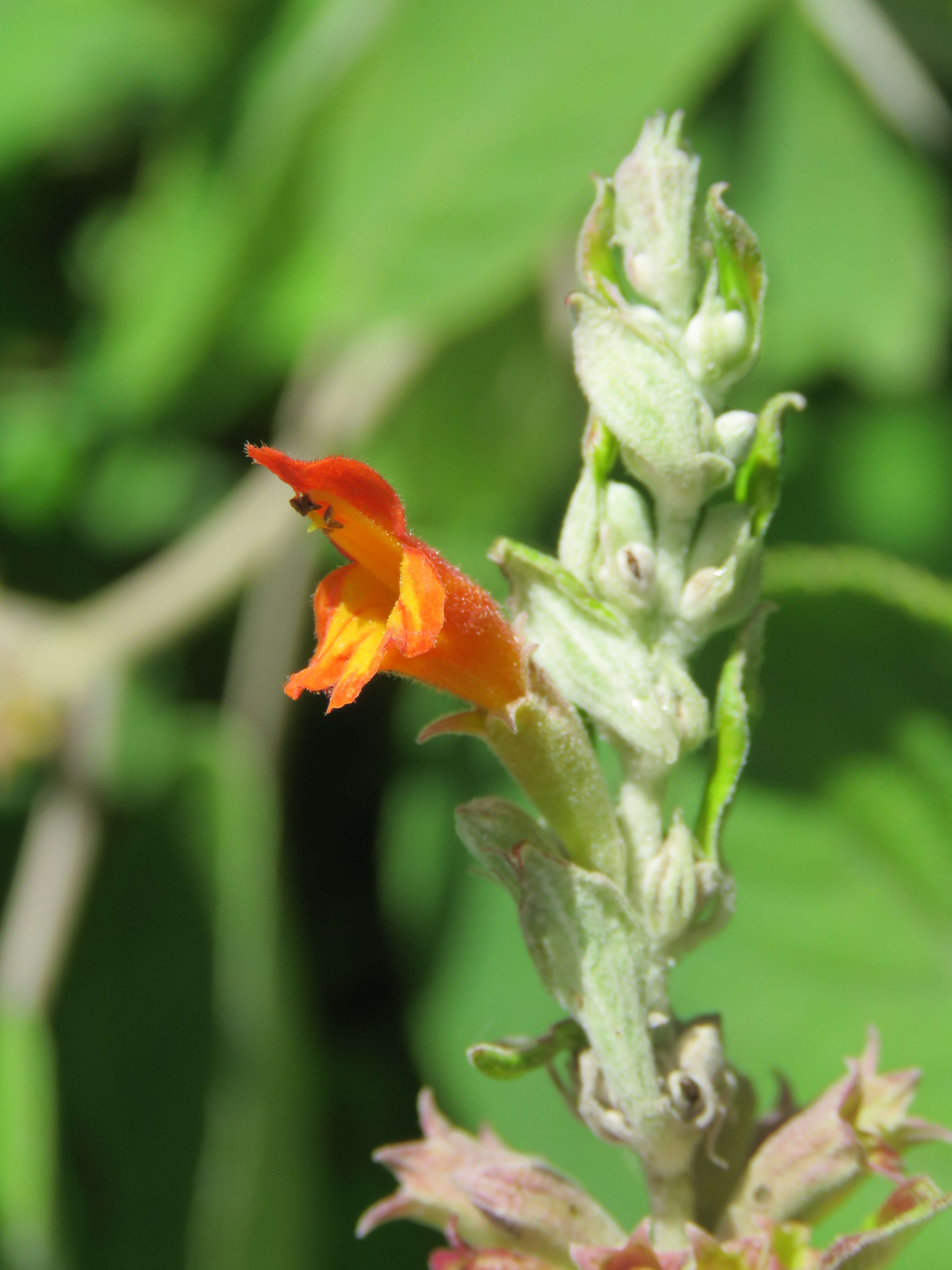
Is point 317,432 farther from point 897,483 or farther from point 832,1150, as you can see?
point 832,1150

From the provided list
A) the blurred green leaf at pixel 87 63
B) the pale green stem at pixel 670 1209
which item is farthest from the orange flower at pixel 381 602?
the blurred green leaf at pixel 87 63

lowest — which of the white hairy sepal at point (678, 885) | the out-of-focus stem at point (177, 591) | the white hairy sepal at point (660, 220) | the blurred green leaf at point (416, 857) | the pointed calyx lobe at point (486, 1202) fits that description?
the pointed calyx lobe at point (486, 1202)

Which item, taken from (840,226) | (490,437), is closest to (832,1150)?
(490,437)

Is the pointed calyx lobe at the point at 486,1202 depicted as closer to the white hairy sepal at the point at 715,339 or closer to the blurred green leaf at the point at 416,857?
the white hairy sepal at the point at 715,339

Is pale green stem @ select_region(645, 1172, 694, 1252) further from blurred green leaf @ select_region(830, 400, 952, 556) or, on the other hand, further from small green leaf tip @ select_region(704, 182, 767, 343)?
blurred green leaf @ select_region(830, 400, 952, 556)

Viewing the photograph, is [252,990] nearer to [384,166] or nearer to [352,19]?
[384,166]
